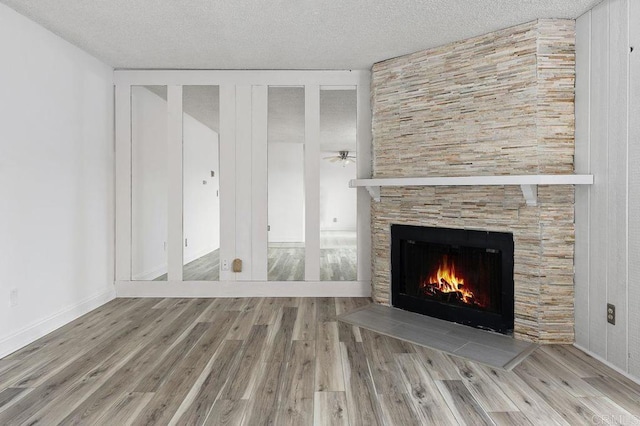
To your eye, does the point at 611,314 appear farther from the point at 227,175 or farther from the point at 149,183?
the point at 149,183

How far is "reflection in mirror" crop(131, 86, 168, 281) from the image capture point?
3887 mm

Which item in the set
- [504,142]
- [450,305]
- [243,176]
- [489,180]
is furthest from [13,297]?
[504,142]

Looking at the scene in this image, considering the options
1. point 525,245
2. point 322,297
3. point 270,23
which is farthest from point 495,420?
point 270,23

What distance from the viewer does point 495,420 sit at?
1.72 m

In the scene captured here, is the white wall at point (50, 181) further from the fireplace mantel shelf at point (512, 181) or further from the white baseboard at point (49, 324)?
the fireplace mantel shelf at point (512, 181)

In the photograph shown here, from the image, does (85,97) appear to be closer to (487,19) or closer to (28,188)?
(28,188)

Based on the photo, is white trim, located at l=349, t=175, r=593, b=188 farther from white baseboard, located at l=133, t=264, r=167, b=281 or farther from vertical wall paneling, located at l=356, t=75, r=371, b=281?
white baseboard, located at l=133, t=264, r=167, b=281

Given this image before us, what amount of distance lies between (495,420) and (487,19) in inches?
104

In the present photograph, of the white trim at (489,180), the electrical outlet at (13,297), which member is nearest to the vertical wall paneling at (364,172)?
the white trim at (489,180)

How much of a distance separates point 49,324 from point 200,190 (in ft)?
5.75

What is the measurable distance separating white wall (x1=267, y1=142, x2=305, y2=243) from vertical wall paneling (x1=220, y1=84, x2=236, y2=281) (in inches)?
15.7

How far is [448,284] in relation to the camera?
3197mm

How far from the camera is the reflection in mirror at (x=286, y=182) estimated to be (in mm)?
3891

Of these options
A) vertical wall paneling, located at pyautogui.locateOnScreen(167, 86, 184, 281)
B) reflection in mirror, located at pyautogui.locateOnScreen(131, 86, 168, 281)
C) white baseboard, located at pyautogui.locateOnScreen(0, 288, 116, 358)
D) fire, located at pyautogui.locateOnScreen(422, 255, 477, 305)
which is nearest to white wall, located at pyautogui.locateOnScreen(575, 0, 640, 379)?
fire, located at pyautogui.locateOnScreen(422, 255, 477, 305)
